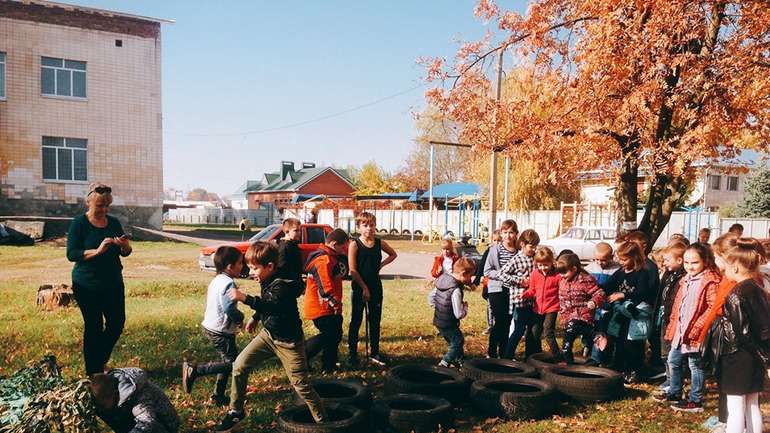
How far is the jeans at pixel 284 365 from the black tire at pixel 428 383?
128 centimetres

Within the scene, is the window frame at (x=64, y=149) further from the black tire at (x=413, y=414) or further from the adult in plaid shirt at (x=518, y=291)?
the black tire at (x=413, y=414)

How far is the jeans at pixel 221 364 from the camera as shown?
5.36 meters

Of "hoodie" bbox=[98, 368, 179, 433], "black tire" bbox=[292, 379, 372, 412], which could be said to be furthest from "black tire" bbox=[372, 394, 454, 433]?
"hoodie" bbox=[98, 368, 179, 433]

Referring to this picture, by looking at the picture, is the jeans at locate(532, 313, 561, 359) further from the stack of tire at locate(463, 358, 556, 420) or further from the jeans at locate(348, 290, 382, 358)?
the jeans at locate(348, 290, 382, 358)

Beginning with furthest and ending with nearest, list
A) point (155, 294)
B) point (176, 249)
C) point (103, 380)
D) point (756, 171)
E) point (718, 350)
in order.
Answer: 1. point (756, 171)
2. point (176, 249)
3. point (155, 294)
4. point (718, 350)
5. point (103, 380)

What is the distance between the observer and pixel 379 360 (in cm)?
723

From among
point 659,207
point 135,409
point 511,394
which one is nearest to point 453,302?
point 511,394

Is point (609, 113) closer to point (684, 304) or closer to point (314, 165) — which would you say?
point (684, 304)

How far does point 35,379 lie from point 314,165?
79.5 m

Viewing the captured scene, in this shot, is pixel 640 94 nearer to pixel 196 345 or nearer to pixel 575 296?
pixel 575 296

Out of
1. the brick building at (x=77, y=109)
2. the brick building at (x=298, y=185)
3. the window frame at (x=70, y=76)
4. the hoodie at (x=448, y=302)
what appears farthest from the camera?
the brick building at (x=298, y=185)

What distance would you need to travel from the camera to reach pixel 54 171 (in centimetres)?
2677

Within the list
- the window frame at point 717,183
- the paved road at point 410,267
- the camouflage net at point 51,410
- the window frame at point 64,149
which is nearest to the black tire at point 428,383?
the camouflage net at point 51,410

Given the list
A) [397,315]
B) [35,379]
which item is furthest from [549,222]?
[35,379]
